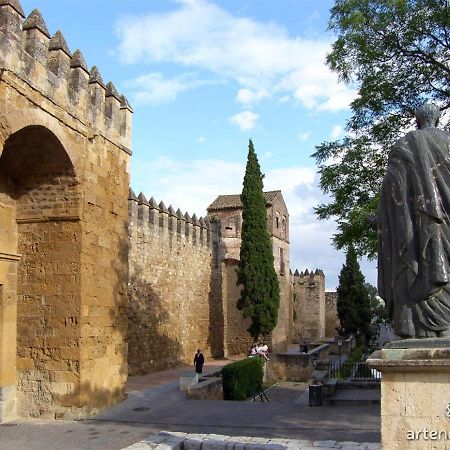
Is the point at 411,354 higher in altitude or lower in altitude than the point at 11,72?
lower

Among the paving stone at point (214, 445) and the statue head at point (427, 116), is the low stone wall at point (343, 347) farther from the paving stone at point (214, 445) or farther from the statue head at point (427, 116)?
the statue head at point (427, 116)

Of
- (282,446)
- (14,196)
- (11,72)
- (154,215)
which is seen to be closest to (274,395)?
(154,215)

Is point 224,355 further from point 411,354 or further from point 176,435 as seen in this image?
point 411,354

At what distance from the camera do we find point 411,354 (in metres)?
3.98

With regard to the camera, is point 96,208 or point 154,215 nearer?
point 96,208

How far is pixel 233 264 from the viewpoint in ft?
101

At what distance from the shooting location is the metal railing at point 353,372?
16.6 m

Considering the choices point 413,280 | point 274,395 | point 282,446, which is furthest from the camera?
point 274,395

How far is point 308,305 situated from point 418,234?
3991 cm

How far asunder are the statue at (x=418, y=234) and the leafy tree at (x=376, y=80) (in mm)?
6023

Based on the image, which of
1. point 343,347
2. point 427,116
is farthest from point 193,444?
point 343,347

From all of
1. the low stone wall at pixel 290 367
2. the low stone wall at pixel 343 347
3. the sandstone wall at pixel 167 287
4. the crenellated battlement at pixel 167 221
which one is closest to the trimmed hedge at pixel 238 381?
the low stone wall at pixel 290 367

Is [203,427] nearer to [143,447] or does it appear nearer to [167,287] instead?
[143,447]

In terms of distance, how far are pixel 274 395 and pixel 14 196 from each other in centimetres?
1010
